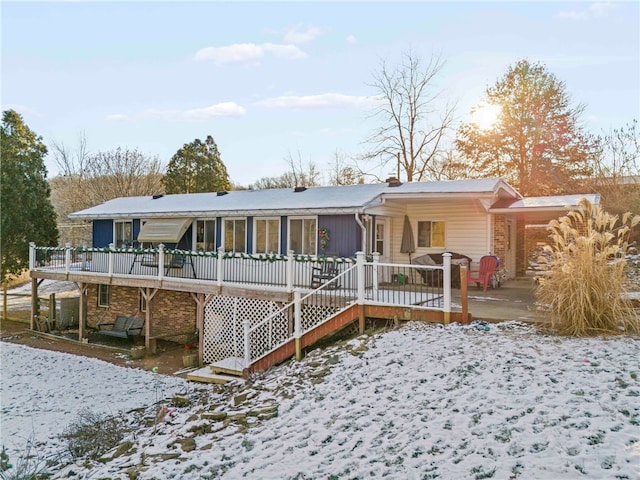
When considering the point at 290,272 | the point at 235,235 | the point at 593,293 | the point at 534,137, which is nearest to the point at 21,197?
the point at 235,235

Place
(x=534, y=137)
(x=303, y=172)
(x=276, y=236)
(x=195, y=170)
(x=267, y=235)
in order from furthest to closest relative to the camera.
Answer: (x=303, y=172) < (x=195, y=170) < (x=534, y=137) < (x=267, y=235) < (x=276, y=236)

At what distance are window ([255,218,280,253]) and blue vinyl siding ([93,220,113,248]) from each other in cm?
727

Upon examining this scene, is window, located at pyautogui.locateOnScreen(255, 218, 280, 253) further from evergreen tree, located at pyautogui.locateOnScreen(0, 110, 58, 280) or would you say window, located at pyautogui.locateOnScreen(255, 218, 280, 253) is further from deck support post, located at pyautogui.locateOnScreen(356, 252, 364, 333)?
evergreen tree, located at pyautogui.locateOnScreen(0, 110, 58, 280)

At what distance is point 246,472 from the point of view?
474 cm

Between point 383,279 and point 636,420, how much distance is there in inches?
343

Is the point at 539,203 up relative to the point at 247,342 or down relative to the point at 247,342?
up

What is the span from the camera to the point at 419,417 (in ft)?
16.7

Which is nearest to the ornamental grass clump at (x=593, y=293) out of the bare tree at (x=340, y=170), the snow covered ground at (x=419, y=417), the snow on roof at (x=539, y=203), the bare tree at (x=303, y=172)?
the snow covered ground at (x=419, y=417)

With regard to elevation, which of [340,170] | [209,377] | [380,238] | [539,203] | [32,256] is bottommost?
[209,377]

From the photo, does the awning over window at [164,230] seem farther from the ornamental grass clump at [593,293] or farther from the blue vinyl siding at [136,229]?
the ornamental grass clump at [593,293]

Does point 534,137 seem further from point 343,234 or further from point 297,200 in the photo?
point 343,234

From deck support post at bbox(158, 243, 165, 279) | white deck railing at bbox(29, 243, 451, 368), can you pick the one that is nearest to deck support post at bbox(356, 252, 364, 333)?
white deck railing at bbox(29, 243, 451, 368)

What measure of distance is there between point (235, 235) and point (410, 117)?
715 inches

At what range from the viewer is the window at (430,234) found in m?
13.9
